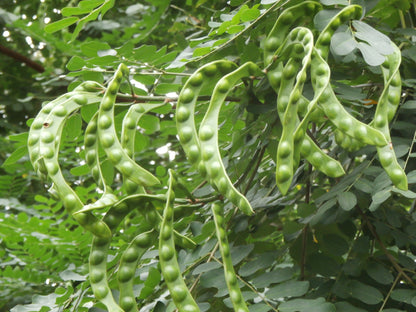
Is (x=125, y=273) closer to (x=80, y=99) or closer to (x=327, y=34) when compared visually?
(x=80, y=99)

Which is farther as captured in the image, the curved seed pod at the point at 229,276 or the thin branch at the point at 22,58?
the thin branch at the point at 22,58

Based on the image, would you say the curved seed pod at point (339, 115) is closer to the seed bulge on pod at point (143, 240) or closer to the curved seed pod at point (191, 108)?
the curved seed pod at point (191, 108)

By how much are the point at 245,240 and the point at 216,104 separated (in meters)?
0.63

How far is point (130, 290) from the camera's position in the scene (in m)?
1.06

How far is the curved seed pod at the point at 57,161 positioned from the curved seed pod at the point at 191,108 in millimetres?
195

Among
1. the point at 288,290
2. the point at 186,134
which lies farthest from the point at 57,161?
the point at 288,290

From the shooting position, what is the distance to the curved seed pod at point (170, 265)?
1001mm

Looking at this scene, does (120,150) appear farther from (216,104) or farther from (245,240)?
(245,240)

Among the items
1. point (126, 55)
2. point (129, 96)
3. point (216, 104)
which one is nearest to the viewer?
point (216, 104)

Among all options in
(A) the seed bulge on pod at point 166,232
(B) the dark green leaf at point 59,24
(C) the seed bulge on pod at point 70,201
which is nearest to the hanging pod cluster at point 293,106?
(A) the seed bulge on pod at point 166,232

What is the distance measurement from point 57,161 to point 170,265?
0.87ft

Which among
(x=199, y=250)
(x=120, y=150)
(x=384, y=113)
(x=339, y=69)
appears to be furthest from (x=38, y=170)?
(x=339, y=69)

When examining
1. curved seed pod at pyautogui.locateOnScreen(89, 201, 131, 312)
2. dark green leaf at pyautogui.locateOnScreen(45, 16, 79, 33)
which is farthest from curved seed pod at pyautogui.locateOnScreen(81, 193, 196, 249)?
dark green leaf at pyautogui.locateOnScreen(45, 16, 79, 33)

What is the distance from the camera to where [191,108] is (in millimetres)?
1052
